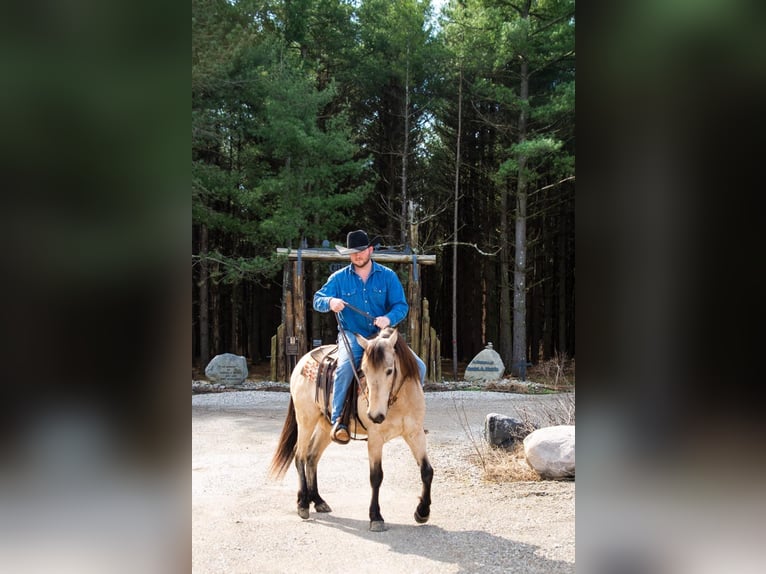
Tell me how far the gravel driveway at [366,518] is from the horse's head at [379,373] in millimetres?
829

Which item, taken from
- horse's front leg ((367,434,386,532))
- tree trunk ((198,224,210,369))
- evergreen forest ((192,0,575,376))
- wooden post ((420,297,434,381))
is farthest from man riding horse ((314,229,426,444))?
tree trunk ((198,224,210,369))

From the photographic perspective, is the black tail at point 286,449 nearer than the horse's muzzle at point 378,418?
No

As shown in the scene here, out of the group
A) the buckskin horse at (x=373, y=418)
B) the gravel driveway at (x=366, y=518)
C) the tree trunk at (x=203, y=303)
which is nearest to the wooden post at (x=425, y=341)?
the gravel driveway at (x=366, y=518)

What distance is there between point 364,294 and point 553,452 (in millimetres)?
2080

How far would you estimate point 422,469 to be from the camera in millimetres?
4027

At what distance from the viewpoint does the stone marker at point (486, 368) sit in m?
11.2

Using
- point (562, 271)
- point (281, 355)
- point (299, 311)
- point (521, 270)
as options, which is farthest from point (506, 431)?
point (562, 271)

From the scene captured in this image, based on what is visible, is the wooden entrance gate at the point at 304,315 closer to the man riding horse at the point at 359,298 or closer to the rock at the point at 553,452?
the rock at the point at 553,452

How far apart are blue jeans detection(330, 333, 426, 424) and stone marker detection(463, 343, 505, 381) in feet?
23.9

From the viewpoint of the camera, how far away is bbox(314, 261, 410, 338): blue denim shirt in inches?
168

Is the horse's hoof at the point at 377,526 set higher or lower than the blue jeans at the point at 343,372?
lower
